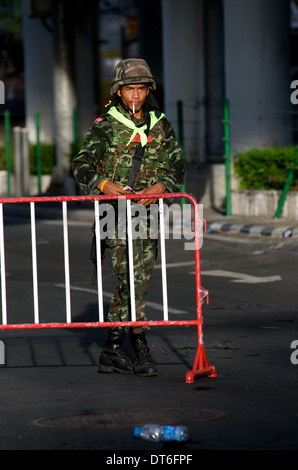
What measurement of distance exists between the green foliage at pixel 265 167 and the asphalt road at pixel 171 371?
438 cm

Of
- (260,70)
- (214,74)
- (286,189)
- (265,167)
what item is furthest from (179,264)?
(214,74)

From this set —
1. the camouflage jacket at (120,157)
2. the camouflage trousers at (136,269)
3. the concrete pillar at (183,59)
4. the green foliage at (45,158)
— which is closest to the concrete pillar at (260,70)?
the concrete pillar at (183,59)

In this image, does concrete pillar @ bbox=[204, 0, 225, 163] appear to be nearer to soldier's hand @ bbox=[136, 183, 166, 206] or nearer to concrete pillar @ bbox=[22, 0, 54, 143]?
concrete pillar @ bbox=[22, 0, 54, 143]

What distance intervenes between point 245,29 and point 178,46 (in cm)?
397

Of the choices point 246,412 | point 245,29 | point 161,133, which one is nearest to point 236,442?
point 246,412

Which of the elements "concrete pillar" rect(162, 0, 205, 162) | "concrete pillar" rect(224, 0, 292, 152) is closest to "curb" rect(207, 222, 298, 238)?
"concrete pillar" rect(224, 0, 292, 152)

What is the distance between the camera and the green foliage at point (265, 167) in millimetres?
19266

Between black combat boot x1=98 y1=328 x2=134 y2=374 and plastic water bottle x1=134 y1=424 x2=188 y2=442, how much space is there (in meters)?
2.00

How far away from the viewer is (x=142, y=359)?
8.08m

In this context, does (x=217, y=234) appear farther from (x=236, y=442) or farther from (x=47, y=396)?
(x=236, y=442)

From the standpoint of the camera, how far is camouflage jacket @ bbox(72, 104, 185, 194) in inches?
317

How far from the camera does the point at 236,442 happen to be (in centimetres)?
599

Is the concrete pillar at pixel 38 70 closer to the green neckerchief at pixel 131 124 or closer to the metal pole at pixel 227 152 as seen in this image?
the metal pole at pixel 227 152

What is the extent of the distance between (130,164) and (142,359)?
132 cm
